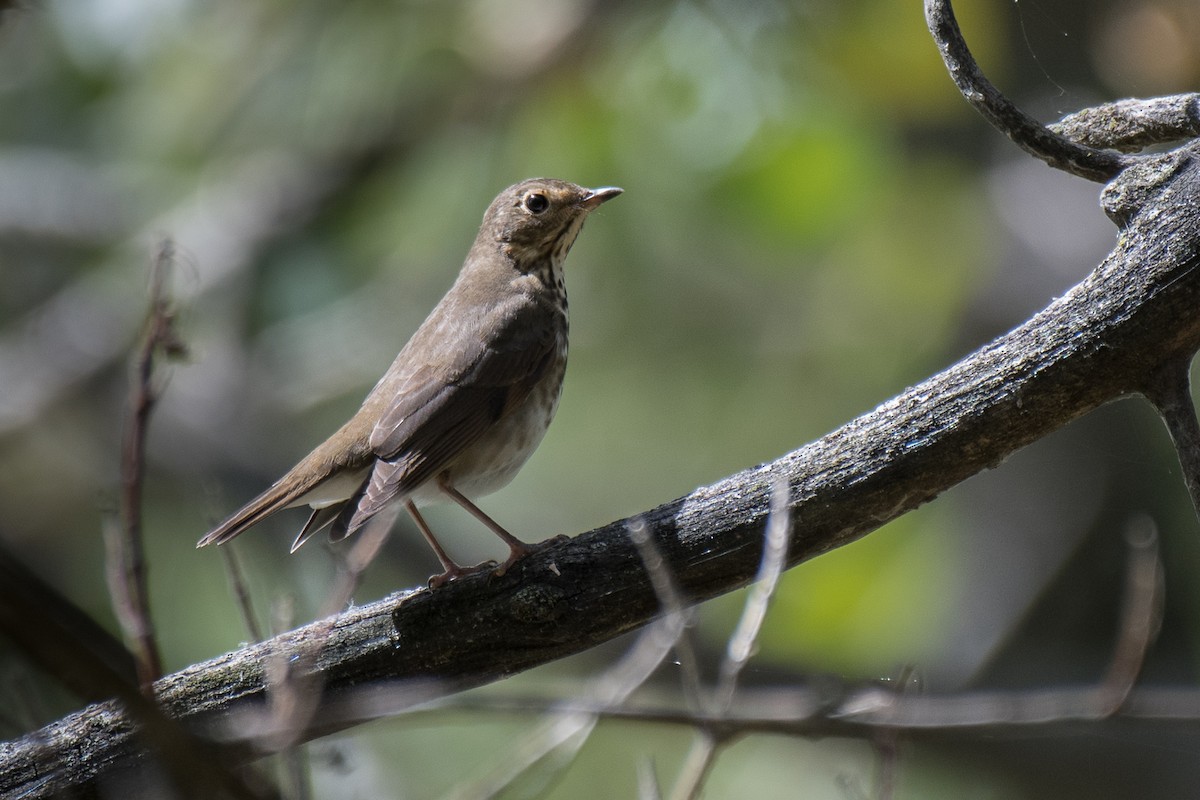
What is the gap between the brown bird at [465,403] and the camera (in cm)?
436

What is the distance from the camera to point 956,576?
28.4 feet

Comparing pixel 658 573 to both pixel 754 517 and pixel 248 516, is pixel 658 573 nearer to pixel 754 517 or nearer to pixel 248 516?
pixel 754 517

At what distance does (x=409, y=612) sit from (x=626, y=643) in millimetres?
4615

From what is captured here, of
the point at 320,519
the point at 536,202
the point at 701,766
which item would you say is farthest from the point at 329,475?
the point at 701,766

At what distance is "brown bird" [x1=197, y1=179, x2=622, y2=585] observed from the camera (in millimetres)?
4355

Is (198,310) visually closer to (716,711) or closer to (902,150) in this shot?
(902,150)

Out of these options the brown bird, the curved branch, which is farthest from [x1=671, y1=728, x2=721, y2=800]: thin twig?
the curved branch

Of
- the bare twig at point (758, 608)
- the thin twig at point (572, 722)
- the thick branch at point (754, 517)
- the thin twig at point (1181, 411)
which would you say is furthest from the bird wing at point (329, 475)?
the thin twig at point (1181, 411)

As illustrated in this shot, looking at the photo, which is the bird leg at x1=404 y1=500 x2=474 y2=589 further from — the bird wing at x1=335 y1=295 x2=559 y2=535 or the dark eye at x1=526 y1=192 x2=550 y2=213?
the dark eye at x1=526 y1=192 x2=550 y2=213

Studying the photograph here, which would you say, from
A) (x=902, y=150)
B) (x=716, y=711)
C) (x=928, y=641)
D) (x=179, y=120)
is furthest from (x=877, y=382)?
(x=716, y=711)

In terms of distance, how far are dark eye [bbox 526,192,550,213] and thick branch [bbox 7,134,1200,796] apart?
263cm

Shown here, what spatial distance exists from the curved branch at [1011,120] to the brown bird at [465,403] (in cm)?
179

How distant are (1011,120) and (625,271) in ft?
23.5

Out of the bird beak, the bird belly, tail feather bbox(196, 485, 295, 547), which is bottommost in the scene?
the bird belly
